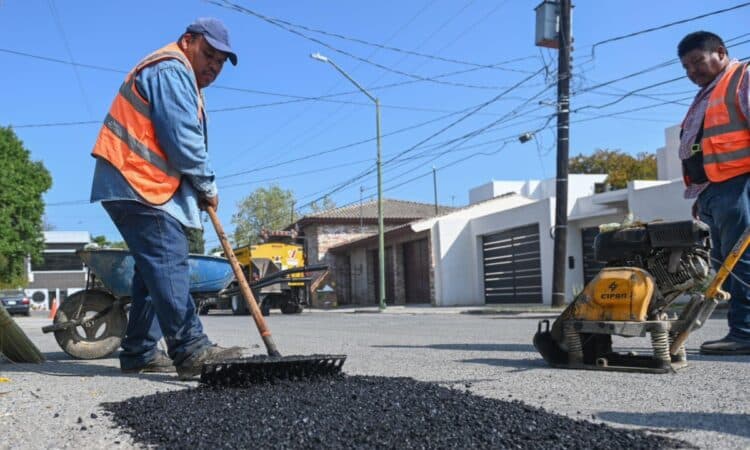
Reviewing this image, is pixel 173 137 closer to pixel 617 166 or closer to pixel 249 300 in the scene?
pixel 249 300

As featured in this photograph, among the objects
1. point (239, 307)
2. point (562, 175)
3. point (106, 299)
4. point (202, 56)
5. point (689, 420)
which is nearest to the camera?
point (689, 420)

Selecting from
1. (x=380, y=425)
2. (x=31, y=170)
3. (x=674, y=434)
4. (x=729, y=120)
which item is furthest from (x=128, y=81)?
(x=31, y=170)

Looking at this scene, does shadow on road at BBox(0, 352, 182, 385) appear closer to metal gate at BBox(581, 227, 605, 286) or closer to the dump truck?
the dump truck

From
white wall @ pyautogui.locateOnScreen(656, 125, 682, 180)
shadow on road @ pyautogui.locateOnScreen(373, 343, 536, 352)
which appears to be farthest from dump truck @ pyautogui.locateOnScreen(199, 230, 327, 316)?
white wall @ pyautogui.locateOnScreen(656, 125, 682, 180)

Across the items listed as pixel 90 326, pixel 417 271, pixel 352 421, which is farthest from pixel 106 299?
pixel 417 271

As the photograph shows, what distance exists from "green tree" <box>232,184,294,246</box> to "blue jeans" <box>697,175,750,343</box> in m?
57.8

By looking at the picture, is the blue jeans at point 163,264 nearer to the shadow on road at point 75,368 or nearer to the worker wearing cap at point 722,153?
the shadow on road at point 75,368

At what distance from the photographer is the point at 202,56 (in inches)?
169

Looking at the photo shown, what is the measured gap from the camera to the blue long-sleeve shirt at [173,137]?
4.00m

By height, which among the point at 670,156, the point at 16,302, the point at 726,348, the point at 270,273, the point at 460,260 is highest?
the point at 670,156

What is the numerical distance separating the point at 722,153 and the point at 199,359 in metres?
3.72

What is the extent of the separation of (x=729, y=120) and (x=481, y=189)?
36.8 meters

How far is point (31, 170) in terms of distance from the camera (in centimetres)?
4641

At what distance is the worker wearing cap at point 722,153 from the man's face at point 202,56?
3.24 meters
